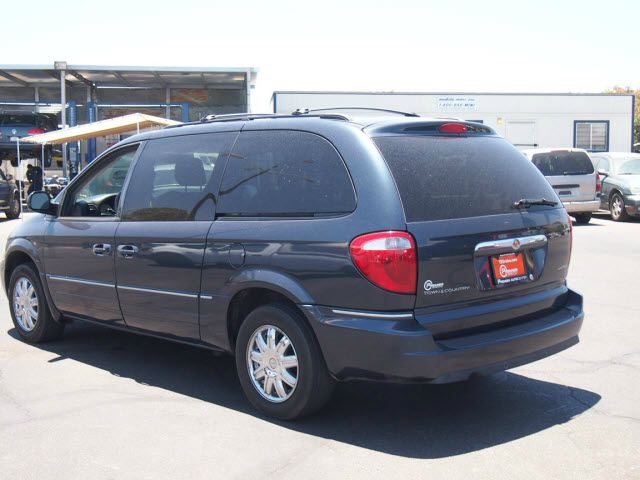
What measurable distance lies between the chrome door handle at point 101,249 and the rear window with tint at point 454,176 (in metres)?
2.43

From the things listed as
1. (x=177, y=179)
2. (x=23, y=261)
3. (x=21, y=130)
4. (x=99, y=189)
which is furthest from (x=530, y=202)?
(x=21, y=130)

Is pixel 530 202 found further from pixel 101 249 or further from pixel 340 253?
pixel 101 249

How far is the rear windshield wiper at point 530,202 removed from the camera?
4.57 m

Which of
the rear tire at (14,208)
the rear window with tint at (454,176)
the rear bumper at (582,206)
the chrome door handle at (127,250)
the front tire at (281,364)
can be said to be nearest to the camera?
the rear window with tint at (454,176)

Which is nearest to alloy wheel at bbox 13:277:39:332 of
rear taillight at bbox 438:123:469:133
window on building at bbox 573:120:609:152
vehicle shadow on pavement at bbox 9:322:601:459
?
vehicle shadow on pavement at bbox 9:322:601:459

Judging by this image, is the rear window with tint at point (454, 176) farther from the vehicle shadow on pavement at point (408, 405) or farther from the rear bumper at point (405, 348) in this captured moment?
the vehicle shadow on pavement at point (408, 405)

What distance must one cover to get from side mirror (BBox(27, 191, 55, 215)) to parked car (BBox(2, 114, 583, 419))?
114cm

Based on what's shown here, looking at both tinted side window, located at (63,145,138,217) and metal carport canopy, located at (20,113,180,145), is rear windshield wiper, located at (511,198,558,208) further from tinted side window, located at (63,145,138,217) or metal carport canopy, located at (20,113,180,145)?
metal carport canopy, located at (20,113,180,145)

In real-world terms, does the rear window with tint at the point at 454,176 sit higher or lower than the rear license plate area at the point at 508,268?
higher

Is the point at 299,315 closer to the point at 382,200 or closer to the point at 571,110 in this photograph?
the point at 382,200

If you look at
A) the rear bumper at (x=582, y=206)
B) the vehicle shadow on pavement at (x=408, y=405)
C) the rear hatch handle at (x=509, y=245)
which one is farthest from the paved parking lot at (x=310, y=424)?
the rear bumper at (x=582, y=206)

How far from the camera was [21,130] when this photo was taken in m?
27.1

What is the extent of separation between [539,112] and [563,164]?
17159 millimetres

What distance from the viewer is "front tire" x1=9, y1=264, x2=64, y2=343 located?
21.5 feet
